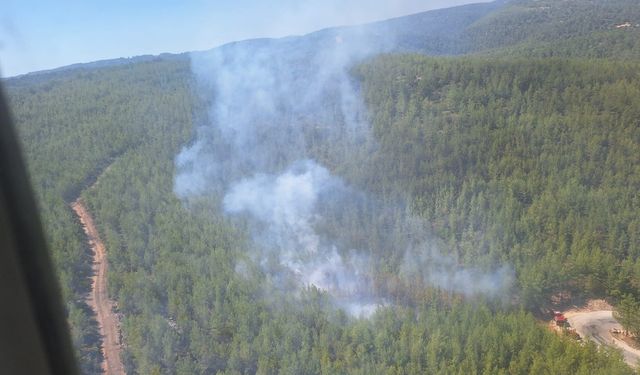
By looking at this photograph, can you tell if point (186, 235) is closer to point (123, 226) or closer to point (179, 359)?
point (123, 226)

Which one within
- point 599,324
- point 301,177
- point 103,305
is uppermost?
point 301,177

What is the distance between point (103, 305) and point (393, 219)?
37.7 ft

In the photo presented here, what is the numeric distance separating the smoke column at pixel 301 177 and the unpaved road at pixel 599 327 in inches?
90.4

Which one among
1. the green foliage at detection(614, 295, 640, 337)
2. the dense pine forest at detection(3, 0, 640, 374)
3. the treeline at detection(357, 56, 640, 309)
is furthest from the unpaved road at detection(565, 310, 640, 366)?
the treeline at detection(357, 56, 640, 309)

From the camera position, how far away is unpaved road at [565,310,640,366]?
486 inches

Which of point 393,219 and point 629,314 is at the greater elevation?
point 393,219

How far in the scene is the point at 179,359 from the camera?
1104cm

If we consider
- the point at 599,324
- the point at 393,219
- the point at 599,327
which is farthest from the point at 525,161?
the point at 599,327

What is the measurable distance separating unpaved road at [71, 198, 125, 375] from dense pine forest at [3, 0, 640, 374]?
1.07 ft

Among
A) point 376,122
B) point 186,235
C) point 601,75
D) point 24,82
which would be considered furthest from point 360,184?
point 24,82

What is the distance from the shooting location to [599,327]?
13.5 meters

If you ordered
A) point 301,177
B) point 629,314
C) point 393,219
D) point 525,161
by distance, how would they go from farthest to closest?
1. point 301,177
2. point 525,161
3. point 393,219
4. point 629,314

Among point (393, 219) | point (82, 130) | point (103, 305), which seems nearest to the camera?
point (103, 305)

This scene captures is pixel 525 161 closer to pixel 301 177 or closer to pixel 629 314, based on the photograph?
pixel 629 314
